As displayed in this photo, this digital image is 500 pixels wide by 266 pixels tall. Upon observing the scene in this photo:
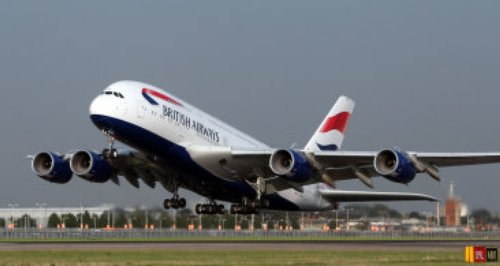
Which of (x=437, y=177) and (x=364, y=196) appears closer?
(x=437, y=177)

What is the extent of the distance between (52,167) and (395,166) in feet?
75.5

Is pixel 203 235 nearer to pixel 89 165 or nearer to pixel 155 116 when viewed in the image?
pixel 89 165

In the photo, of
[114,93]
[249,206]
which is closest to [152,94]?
[114,93]

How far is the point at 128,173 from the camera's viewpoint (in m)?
68.9

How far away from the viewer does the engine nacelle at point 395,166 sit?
58781mm

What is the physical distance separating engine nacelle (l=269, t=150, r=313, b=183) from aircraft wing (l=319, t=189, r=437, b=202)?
10.9 m

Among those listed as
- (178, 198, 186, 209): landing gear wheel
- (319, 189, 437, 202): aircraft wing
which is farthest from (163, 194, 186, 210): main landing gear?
(319, 189, 437, 202): aircraft wing

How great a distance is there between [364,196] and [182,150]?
1771 cm

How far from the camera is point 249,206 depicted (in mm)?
67250

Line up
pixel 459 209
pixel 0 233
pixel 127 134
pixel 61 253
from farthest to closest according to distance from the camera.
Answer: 1. pixel 0 233
2. pixel 459 209
3. pixel 127 134
4. pixel 61 253

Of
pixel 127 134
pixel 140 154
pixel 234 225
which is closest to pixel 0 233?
pixel 234 225

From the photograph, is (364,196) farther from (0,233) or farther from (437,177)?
(0,233)

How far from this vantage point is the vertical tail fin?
246 feet

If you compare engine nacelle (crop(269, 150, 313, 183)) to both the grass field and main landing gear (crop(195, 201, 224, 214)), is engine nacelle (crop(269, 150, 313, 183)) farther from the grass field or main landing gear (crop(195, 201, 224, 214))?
the grass field
